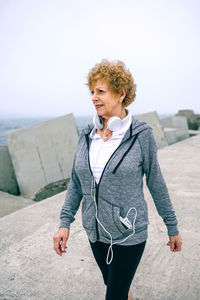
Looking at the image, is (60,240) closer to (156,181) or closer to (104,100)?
(156,181)

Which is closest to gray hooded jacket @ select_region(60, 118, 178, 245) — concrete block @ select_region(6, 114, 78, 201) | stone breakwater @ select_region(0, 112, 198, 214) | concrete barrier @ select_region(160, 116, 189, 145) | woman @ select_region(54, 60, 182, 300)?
woman @ select_region(54, 60, 182, 300)

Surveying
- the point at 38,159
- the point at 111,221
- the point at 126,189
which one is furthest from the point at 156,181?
the point at 38,159

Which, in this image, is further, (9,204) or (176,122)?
(176,122)

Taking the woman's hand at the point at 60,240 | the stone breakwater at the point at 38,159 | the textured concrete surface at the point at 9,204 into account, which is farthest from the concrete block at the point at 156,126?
the woman's hand at the point at 60,240

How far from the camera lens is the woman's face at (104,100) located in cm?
167

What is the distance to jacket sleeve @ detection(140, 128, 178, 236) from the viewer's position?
5.21ft

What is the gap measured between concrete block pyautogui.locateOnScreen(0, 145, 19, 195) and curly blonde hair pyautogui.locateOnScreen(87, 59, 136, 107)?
15.3 feet

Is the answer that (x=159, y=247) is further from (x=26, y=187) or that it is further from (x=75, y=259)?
(x=26, y=187)

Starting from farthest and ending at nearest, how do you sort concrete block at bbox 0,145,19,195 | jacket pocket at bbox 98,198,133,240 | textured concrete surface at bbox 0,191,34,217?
concrete block at bbox 0,145,19,195 → textured concrete surface at bbox 0,191,34,217 → jacket pocket at bbox 98,198,133,240

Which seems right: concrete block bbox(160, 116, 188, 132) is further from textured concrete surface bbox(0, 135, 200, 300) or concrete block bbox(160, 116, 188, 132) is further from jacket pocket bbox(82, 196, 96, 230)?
jacket pocket bbox(82, 196, 96, 230)

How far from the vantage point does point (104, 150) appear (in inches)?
65.0

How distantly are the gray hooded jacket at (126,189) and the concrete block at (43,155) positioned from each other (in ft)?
13.9

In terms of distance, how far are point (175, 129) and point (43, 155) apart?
27.0ft

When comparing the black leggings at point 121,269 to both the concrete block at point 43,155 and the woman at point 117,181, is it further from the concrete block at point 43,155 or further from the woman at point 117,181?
the concrete block at point 43,155
